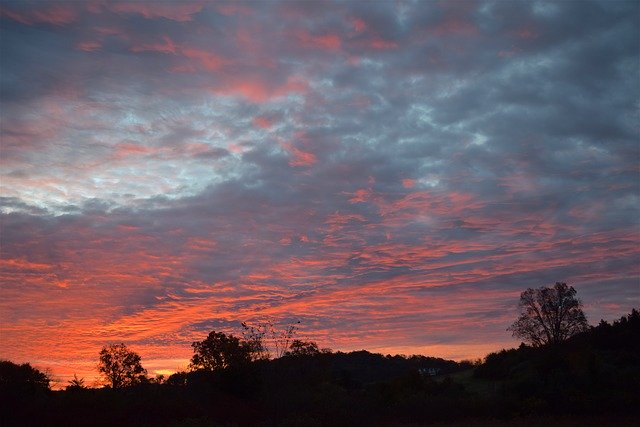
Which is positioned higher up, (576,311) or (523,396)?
(576,311)

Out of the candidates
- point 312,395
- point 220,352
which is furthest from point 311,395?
point 220,352

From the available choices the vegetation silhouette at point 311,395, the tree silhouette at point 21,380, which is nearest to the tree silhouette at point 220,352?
the vegetation silhouette at point 311,395

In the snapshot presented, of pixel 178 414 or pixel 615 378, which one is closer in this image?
pixel 178 414

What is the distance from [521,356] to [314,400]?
97.0ft

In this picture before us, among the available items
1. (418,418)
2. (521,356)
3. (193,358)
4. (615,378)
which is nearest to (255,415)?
(418,418)

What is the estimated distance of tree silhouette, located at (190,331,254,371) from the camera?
38.3 m

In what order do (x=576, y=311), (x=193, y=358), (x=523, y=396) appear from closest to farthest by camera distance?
(x=523, y=396) < (x=193, y=358) < (x=576, y=311)

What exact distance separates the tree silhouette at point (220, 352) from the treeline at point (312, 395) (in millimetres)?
108

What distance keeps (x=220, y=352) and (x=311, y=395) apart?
10.9 meters

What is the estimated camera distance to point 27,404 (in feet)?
76.9

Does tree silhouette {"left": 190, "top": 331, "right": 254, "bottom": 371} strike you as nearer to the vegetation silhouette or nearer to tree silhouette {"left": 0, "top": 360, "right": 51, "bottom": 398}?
the vegetation silhouette

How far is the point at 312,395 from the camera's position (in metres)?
33.2

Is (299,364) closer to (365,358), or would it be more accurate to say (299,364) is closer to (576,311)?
(576,311)

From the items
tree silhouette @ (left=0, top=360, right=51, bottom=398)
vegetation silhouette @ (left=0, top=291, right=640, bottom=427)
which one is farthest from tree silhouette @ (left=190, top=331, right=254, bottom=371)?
tree silhouette @ (left=0, top=360, right=51, bottom=398)
